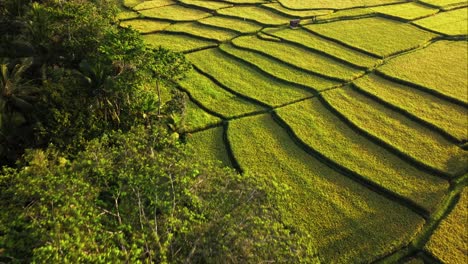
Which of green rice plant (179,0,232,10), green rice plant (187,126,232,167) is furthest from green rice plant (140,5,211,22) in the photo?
green rice plant (187,126,232,167)

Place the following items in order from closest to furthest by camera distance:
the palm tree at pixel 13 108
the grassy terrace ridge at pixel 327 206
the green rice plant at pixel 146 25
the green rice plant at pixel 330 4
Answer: the grassy terrace ridge at pixel 327 206, the palm tree at pixel 13 108, the green rice plant at pixel 146 25, the green rice plant at pixel 330 4

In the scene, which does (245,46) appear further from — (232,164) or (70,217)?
(70,217)

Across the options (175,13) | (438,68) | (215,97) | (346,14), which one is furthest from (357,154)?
(175,13)

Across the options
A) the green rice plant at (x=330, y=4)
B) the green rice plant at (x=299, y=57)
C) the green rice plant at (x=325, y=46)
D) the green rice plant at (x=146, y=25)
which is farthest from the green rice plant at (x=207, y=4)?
the green rice plant at (x=299, y=57)

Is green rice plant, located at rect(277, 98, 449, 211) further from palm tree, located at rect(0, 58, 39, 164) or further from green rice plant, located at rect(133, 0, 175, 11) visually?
green rice plant, located at rect(133, 0, 175, 11)

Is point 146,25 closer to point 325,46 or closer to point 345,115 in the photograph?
point 325,46

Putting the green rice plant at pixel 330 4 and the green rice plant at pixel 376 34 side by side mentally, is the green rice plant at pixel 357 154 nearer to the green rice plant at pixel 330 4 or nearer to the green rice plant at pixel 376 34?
the green rice plant at pixel 376 34
